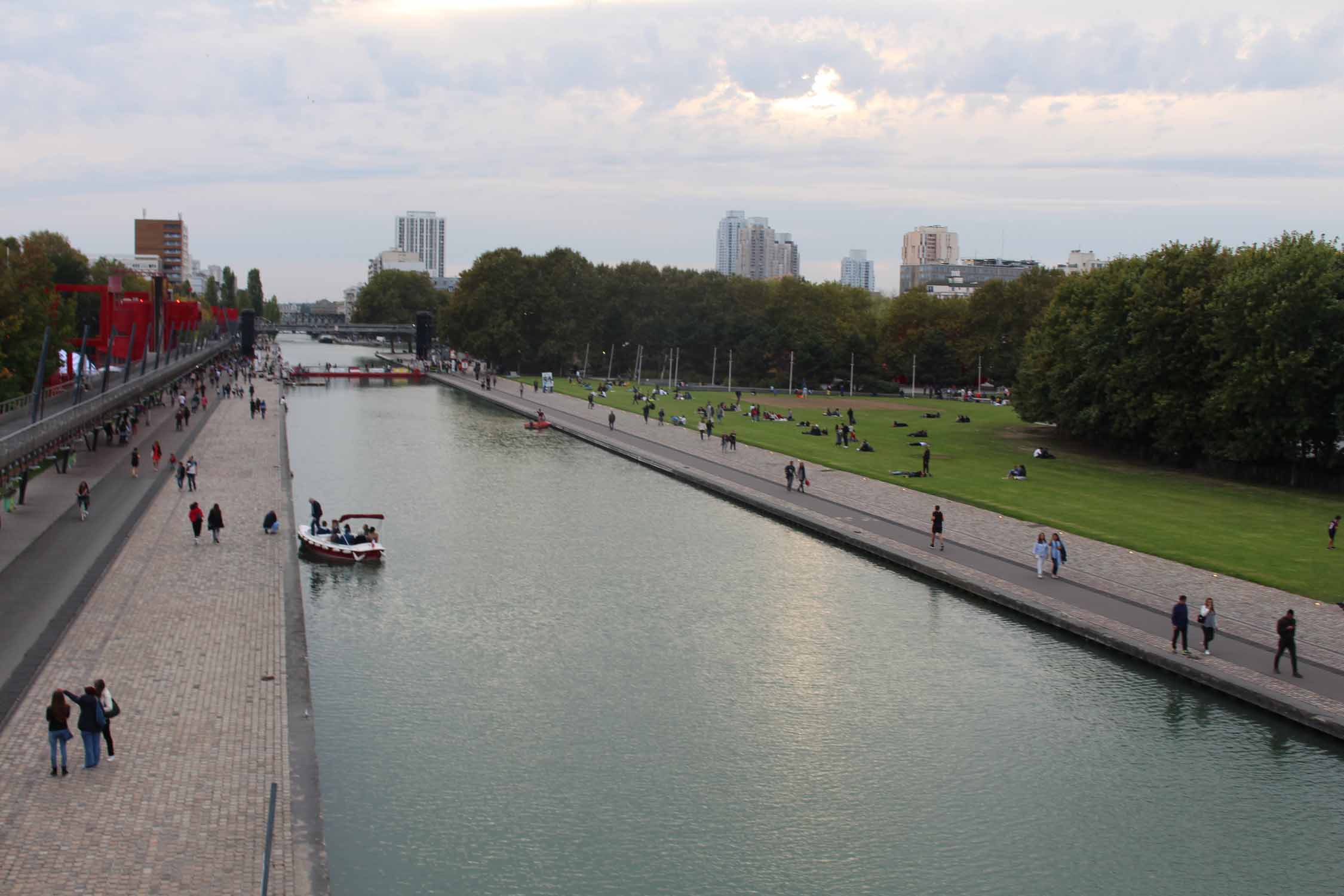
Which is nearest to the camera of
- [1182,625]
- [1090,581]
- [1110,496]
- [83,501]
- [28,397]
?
[1182,625]

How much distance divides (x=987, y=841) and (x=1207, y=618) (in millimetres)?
9712

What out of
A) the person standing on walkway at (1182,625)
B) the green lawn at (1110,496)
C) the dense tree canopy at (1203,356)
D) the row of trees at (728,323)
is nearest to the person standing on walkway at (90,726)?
the person standing on walkway at (1182,625)

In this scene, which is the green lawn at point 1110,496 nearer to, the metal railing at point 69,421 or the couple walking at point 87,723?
the couple walking at point 87,723

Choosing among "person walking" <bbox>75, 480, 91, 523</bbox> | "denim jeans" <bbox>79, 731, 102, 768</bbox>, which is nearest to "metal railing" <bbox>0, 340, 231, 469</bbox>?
"person walking" <bbox>75, 480, 91, 523</bbox>

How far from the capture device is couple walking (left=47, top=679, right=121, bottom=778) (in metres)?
16.2

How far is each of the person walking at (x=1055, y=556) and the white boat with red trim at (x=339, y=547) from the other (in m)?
18.6

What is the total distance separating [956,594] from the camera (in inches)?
1193

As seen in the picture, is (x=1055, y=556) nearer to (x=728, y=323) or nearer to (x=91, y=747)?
(x=91, y=747)

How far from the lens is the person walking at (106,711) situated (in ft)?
55.1

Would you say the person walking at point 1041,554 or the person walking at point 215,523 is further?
the person walking at point 215,523

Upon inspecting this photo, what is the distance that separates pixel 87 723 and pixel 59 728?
0.42 meters

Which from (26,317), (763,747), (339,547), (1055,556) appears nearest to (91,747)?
(763,747)

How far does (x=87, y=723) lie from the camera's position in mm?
16594

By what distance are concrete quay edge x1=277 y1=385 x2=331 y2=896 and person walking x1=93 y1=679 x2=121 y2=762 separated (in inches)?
97.7
